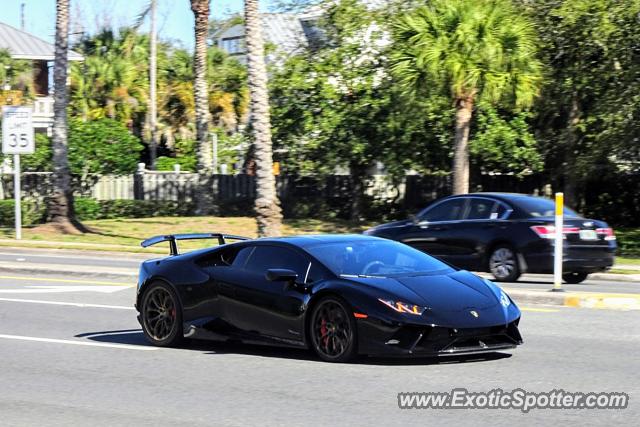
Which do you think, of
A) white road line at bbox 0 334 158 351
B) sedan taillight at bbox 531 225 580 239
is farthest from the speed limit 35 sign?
white road line at bbox 0 334 158 351

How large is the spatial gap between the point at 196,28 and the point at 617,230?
51.5 feet

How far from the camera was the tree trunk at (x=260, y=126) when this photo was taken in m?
29.1

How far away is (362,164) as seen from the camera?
39.9m

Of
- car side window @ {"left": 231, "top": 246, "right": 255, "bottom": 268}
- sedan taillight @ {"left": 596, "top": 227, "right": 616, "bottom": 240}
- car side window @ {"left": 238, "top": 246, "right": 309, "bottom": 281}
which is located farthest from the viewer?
sedan taillight @ {"left": 596, "top": 227, "right": 616, "bottom": 240}

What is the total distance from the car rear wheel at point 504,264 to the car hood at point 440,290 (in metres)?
8.30

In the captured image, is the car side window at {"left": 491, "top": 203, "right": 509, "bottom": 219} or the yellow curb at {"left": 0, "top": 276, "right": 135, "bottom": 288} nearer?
the yellow curb at {"left": 0, "top": 276, "right": 135, "bottom": 288}

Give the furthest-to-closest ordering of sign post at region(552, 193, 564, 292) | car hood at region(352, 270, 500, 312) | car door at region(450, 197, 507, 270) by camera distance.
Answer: car door at region(450, 197, 507, 270)
sign post at region(552, 193, 564, 292)
car hood at region(352, 270, 500, 312)

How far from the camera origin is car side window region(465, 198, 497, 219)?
19.4 metres

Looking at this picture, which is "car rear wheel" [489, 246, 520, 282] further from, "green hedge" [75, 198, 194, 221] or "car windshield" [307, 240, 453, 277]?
"green hedge" [75, 198, 194, 221]

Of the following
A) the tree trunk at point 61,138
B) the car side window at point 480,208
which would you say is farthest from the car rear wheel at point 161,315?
the tree trunk at point 61,138

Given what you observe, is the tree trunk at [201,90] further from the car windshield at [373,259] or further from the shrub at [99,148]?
the car windshield at [373,259]

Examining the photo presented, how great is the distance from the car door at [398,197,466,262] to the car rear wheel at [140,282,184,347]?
28.8 ft

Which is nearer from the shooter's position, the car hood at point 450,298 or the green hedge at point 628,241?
the car hood at point 450,298

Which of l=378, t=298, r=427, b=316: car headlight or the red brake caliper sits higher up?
l=378, t=298, r=427, b=316: car headlight
